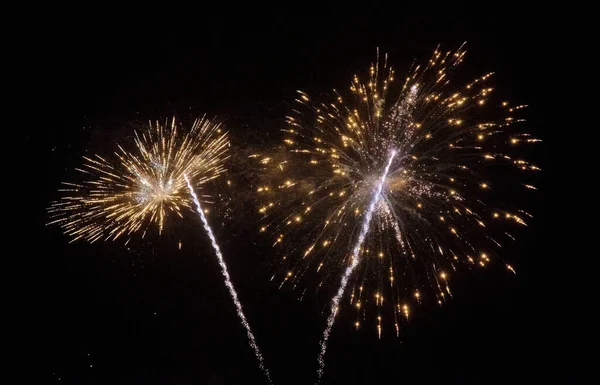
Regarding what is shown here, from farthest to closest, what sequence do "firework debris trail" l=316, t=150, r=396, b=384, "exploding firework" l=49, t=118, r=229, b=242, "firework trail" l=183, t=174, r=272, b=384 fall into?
"firework trail" l=183, t=174, r=272, b=384 < "exploding firework" l=49, t=118, r=229, b=242 < "firework debris trail" l=316, t=150, r=396, b=384

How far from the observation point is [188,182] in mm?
6406

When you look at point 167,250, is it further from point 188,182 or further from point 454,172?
point 454,172

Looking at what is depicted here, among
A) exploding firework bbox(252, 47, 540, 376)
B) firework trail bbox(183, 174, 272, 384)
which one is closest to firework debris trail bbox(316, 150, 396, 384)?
exploding firework bbox(252, 47, 540, 376)

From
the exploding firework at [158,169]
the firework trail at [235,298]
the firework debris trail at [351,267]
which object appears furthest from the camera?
the firework trail at [235,298]

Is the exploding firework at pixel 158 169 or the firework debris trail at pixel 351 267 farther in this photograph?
the exploding firework at pixel 158 169

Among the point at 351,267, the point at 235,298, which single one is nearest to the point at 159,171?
the point at 235,298

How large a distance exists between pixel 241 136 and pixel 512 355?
6742mm

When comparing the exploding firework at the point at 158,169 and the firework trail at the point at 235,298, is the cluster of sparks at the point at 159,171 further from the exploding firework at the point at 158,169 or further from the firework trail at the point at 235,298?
the firework trail at the point at 235,298

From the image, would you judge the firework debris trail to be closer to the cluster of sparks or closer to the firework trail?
the firework trail

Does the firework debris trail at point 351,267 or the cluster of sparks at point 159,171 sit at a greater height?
the cluster of sparks at point 159,171

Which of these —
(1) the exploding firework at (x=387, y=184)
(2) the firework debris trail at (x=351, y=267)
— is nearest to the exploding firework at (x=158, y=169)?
(1) the exploding firework at (x=387, y=184)

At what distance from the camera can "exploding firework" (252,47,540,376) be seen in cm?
585

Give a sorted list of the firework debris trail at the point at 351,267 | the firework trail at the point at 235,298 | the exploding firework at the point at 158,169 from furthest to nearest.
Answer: the firework trail at the point at 235,298, the exploding firework at the point at 158,169, the firework debris trail at the point at 351,267

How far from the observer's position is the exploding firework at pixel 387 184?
5.85m
